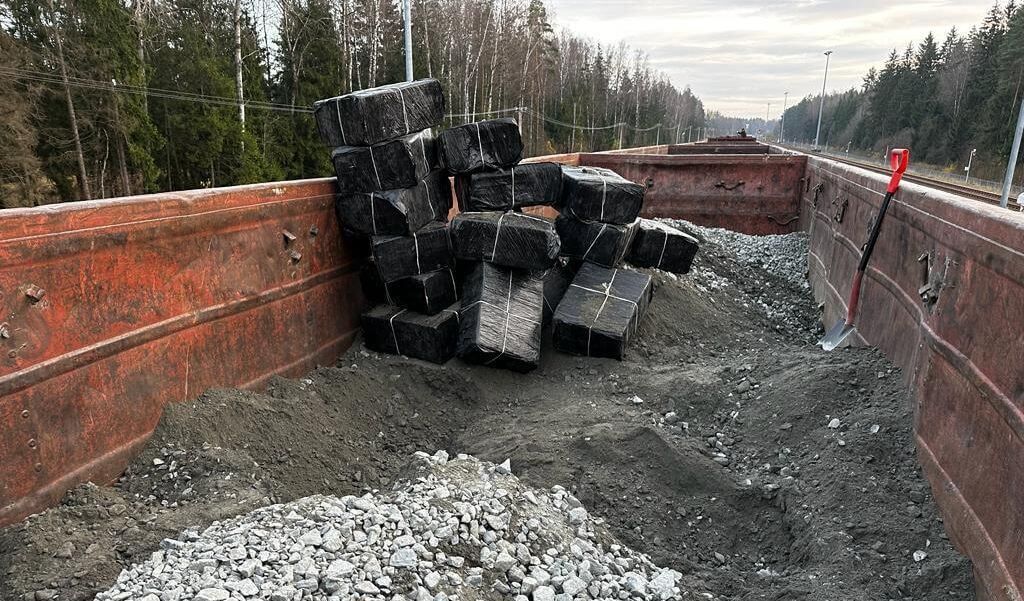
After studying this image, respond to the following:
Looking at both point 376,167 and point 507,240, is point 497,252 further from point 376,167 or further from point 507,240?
point 376,167

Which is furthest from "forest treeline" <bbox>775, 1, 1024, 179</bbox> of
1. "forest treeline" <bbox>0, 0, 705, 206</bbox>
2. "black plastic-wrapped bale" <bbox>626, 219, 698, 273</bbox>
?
"black plastic-wrapped bale" <bbox>626, 219, 698, 273</bbox>

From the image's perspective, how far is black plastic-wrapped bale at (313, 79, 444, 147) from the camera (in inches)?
198

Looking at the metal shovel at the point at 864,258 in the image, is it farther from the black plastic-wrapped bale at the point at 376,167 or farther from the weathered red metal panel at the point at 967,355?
the black plastic-wrapped bale at the point at 376,167

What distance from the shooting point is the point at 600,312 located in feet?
18.0

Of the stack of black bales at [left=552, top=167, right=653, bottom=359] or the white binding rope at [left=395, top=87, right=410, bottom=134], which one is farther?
the stack of black bales at [left=552, top=167, right=653, bottom=359]

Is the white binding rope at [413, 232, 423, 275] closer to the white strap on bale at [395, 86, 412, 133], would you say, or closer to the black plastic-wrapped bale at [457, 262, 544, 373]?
the black plastic-wrapped bale at [457, 262, 544, 373]

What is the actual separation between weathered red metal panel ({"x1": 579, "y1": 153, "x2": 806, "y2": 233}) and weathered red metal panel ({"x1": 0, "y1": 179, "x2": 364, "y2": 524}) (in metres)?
7.84

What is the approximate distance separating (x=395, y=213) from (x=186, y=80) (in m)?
22.1

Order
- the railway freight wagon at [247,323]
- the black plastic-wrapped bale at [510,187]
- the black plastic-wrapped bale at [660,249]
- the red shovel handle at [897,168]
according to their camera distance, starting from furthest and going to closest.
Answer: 1. the black plastic-wrapped bale at [660,249]
2. the black plastic-wrapped bale at [510,187]
3. the red shovel handle at [897,168]
4. the railway freight wagon at [247,323]

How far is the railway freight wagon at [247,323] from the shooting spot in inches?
100

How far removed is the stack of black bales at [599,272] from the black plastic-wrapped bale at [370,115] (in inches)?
65.7

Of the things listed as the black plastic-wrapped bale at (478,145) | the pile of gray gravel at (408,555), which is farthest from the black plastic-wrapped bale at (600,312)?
the pile of gray gravel at (408,555)

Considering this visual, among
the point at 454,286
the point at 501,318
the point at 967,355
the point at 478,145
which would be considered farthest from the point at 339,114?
the point at 967,355

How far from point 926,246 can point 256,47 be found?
2834 cm
